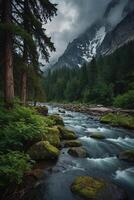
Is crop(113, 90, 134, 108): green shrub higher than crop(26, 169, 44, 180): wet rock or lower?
higher

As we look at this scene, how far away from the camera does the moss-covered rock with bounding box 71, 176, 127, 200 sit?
6.84 m

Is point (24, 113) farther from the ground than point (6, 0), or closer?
closer

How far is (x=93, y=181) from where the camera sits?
749cm

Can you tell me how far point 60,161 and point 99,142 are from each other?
484 centimetres

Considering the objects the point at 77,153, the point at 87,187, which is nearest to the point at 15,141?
the point at 87,187

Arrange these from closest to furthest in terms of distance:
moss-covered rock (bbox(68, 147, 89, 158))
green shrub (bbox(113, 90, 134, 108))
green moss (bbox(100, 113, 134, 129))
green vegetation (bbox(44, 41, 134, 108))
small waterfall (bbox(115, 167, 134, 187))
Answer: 1. small waterfall (bbox(115, 167, 134, 187))
2. moss-covered rock (bbox(68, 147, 89, 158))
3. green moss (bbox(100, 113, 134, 129))
4. green shrub (bbox(113, 90, 134, 108))
5. green vegetation (bbox(44, 41, 134, 108))

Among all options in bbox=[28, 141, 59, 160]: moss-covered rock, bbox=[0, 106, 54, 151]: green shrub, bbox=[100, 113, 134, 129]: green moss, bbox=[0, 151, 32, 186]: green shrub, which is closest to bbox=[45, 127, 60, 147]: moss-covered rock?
bbox=[0, 106, 54, 151]: green shrub

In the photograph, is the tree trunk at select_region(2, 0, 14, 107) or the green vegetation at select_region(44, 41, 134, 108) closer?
the tree trunk at select_region(2, 0, 14, 107)

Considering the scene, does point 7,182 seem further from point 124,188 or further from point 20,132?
point 124,188

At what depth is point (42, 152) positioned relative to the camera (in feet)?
32.3

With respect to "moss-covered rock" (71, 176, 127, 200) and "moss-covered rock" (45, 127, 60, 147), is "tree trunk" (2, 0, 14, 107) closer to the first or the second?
"moss-covered rock" (45, 127, 60, 147)

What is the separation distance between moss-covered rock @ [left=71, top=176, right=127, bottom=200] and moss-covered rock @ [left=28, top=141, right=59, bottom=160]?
2.48 meters

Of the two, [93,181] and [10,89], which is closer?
[93,181]

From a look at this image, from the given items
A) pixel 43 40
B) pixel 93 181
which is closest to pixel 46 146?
pixel 93 181
